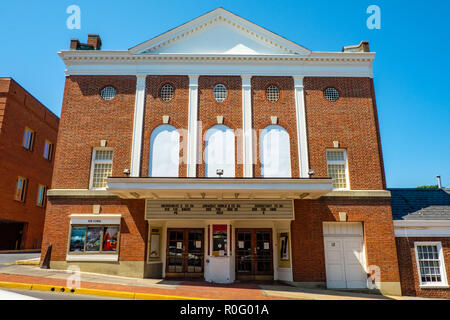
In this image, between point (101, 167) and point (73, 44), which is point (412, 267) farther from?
point (73, 44)

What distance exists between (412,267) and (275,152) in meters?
8.20

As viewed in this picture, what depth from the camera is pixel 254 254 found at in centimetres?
1741

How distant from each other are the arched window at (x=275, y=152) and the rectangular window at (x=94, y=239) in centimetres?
766

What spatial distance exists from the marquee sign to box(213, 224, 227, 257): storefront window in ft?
2.86

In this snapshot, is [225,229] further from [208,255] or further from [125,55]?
[125,55]

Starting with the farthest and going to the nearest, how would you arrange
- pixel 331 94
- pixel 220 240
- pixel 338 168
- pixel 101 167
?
pixel 331 94 < pixel 338 168 < pixel 101 167 < pixel 220 240

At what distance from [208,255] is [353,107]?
1046cm

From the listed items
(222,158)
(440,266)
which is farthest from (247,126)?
(440,266)

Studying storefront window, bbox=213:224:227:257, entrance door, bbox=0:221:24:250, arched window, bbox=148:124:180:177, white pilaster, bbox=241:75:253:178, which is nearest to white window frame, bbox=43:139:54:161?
entrance door, bbox=0:221:24:250

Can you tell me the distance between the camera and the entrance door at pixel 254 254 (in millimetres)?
17156

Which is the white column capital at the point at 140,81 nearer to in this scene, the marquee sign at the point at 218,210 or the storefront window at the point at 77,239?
the marquee sign at the point at 218,210

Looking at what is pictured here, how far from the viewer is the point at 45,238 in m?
16.0

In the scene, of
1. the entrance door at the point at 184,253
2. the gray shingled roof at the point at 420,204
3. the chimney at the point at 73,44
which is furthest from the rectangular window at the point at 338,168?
the chimney at the point at 73,44
